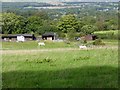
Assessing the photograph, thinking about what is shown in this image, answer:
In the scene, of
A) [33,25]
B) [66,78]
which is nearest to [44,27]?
[33,25]

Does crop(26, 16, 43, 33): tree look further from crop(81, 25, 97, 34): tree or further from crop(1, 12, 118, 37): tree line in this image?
crop(81, 25, 97, 34): tree

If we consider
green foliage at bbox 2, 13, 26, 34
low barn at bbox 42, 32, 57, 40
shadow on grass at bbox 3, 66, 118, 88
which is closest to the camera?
shadow on grass at bbox 3, 66, 118, 88

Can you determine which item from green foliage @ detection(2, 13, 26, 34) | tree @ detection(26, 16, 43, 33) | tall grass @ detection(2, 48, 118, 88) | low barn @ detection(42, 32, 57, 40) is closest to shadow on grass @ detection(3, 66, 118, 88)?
tall grass @ detection(2, 48, 118, 88)

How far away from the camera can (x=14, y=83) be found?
246 inches

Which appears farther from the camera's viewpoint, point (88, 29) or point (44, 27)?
point (44, 27)

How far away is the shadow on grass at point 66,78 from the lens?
A: 6043 millimetres

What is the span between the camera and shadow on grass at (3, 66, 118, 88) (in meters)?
6.04

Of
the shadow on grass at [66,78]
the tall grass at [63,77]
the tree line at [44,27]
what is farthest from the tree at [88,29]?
the shadow on grass at [66,78]

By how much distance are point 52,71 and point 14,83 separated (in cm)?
178

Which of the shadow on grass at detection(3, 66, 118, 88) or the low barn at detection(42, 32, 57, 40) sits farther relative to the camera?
the low barn at detection(42, 32, 57, 40)

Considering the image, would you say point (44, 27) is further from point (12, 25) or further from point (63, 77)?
point (63, 77)

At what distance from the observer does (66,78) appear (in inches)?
265

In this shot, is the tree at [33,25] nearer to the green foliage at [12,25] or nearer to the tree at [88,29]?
the green foliage at [12,25]

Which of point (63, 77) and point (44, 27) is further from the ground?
point (63, 77)
